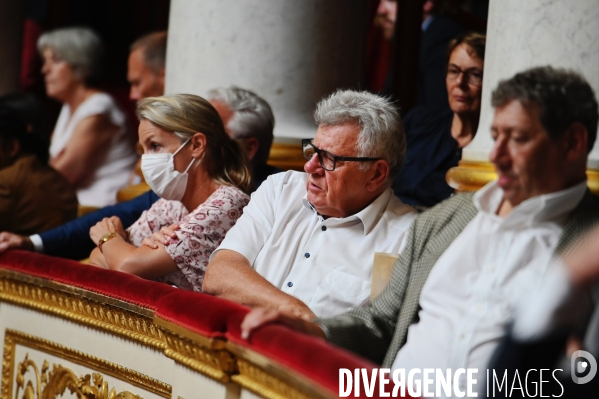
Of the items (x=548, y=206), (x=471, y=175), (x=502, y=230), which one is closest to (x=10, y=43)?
(x=471, y=175)

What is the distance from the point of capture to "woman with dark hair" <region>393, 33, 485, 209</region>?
3.56m

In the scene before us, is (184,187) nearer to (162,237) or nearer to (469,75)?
(162,237)

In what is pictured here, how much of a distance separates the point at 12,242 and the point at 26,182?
2.64ft

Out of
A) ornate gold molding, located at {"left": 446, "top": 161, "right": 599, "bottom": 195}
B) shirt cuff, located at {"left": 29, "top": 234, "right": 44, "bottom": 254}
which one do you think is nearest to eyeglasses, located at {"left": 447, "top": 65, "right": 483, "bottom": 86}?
ornate gold molding, located at {"left": 446, "top": 161, "right": 599, "bottom": 195}

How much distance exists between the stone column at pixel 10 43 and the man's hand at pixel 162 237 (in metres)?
3.29

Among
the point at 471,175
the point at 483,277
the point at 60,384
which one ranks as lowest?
the point at 60,384

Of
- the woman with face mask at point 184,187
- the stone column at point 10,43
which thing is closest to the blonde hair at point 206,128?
the woman with face mask at point 184,187

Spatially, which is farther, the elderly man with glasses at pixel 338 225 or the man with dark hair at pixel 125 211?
the man with dark hair at pixel 125 211

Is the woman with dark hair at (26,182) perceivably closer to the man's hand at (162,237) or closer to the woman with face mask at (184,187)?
the woman with face mask at (184,187)

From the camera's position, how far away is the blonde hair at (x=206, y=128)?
3.40 metres

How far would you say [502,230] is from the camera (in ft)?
6.43

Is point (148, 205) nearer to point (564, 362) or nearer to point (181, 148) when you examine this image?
point (181, 148)

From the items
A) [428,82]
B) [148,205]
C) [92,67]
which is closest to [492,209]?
[148,205]

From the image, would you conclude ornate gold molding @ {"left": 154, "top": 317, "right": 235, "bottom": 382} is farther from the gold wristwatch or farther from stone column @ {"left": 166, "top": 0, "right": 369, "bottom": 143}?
stone column @ {"left": 166, "top": 0, "right": 369, "bottom": 143}
